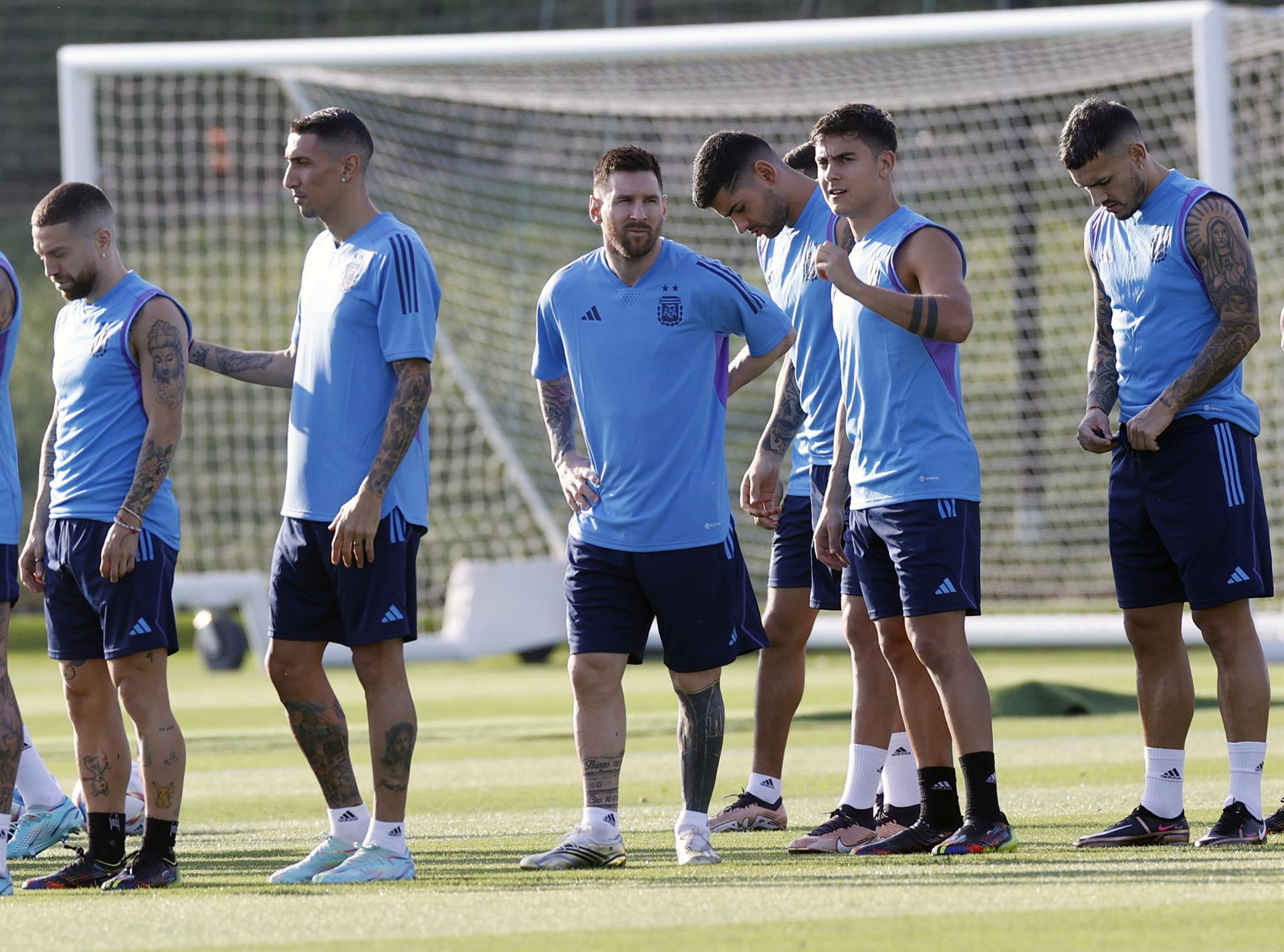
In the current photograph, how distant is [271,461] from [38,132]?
13668 millimetres

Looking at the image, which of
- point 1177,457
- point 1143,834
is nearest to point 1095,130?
point 1177,457

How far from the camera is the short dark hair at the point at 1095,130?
20.7ft

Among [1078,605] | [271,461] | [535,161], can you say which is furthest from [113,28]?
[1078,605]

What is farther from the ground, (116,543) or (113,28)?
(113,28)

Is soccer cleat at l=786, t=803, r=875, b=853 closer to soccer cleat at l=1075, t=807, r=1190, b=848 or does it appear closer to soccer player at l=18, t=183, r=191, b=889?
soccer cleat at l=1075, t=807, r=1190, b=848

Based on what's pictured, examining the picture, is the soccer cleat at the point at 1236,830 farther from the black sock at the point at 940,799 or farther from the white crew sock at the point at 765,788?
the white crew sock at the point at 765,788

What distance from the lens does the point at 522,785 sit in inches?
351

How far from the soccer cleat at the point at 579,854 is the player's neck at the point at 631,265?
1.71 meters

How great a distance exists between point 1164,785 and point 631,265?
7.85 ft

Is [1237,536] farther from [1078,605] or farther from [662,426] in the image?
[1078,605]

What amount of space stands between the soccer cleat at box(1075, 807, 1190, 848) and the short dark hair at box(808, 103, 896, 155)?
7.49ft

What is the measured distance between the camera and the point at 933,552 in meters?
6.06

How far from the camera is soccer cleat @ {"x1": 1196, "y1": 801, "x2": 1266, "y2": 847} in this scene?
6.21 metres

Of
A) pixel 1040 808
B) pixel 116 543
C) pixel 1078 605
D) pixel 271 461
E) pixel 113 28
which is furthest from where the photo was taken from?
pixel 113 28
